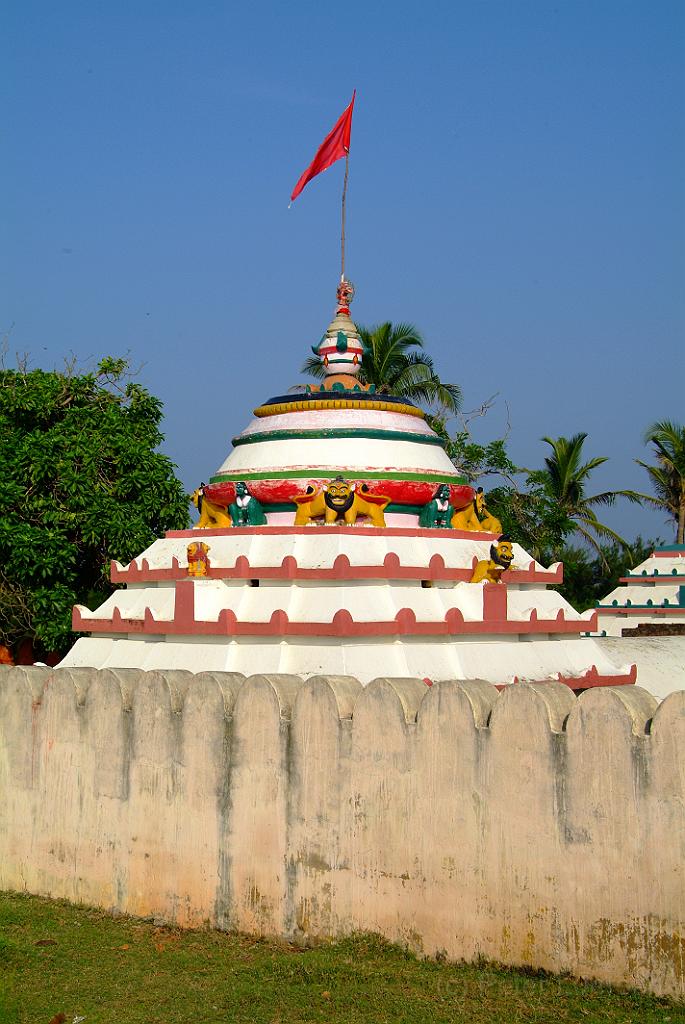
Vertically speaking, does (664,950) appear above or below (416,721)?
below

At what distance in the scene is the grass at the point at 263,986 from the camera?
23.9ft

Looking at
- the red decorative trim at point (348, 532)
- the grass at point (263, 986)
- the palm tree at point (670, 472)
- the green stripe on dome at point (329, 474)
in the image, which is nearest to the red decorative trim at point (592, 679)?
the red decorative trim at point (348, 532)

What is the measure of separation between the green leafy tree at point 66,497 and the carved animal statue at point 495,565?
413 inches

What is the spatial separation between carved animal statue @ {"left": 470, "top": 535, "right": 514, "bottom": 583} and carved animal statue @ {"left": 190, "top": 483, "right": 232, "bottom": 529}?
10.9 feet

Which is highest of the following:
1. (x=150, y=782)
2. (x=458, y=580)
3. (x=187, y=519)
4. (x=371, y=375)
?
(x=371, y=375)

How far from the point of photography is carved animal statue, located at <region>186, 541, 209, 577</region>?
13359 mm

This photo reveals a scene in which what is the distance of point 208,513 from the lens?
15273 millimetres

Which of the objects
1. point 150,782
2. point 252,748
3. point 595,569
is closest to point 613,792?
point 252,748

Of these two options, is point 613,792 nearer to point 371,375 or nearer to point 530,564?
point 530,564

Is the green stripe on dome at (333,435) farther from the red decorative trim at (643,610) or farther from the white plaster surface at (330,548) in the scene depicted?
the red decorative trim at (643,610)

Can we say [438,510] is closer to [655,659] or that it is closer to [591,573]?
[655,659]

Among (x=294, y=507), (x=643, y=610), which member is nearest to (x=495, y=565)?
(x=294, y=507)

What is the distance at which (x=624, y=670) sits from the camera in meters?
15.1

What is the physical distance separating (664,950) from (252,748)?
11.3ft
